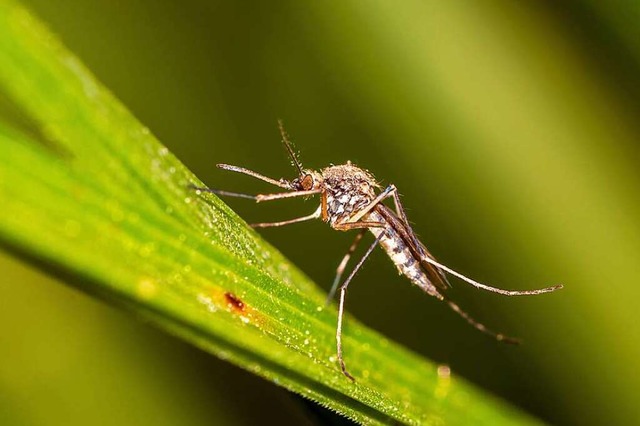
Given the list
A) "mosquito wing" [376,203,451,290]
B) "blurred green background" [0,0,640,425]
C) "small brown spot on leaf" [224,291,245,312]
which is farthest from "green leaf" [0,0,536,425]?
"blurred green background" [0,0,640,425]

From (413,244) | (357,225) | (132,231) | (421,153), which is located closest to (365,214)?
(357,225)

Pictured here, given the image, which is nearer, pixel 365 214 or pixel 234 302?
pixel 234 302

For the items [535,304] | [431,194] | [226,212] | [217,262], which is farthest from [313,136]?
[217,262]

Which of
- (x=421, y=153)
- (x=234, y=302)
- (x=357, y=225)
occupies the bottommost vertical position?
(x=234, y=302)

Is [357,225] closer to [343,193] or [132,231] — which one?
[343,193]

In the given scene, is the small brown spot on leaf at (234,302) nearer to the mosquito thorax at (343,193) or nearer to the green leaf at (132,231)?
the green leaf at (132,231)

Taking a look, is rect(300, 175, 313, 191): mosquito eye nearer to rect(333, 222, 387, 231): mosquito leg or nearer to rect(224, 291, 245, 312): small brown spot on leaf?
rect(333, 222, 387, 231): mosquito leg

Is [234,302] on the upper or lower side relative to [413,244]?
lower
